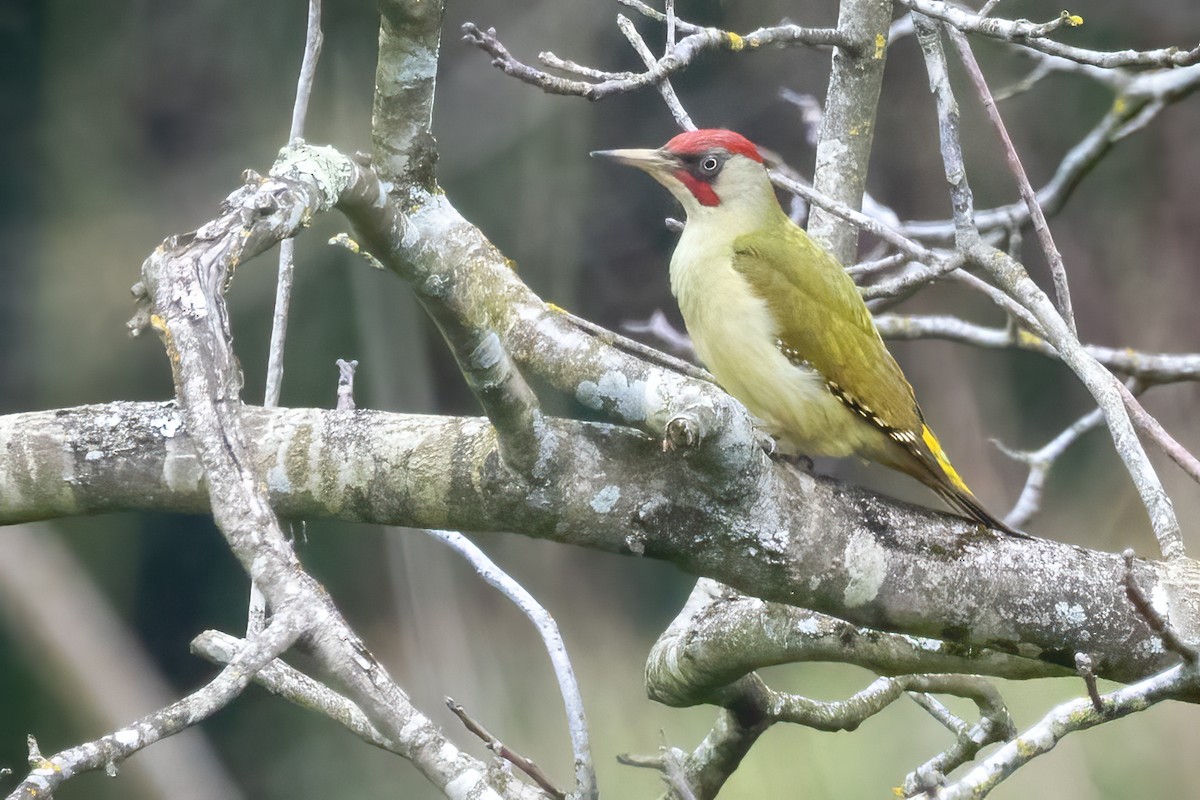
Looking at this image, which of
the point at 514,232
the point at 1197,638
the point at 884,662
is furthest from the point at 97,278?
the point at 1197,638

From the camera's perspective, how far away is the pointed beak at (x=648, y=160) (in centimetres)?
213

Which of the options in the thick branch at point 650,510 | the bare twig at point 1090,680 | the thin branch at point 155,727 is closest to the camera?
the thin branch at point 155,727

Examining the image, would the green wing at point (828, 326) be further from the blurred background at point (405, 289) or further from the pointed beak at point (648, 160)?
the blurred background at point (405, 289)

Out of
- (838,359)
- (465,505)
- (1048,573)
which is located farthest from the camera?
(838,359)

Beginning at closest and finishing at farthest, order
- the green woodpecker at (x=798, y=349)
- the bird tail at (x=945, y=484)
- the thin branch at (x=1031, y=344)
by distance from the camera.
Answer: the bird tail at (x=945, y=484) → the green woodpecker at (x=798, y=349) → the thin branch at (x=1031, y=344)

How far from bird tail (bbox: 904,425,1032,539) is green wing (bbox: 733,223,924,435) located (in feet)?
0.15

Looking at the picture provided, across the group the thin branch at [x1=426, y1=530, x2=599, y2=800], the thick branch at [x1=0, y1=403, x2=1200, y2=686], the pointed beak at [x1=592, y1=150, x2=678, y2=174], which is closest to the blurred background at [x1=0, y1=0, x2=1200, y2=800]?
the pointed beak at [x1=592, y1=150, x2=678, y2=174]

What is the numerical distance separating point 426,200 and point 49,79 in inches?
180

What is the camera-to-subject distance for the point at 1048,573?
153cm

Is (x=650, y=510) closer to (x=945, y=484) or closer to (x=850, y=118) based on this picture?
(x=945, y=484)

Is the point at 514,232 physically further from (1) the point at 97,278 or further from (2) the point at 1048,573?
(2) the point at 1048,573

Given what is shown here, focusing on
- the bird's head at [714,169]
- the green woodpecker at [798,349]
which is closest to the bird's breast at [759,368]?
the green woodpecker at [798,349]

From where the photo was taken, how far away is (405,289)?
484cm

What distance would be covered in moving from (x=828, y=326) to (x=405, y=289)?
3.11 m
